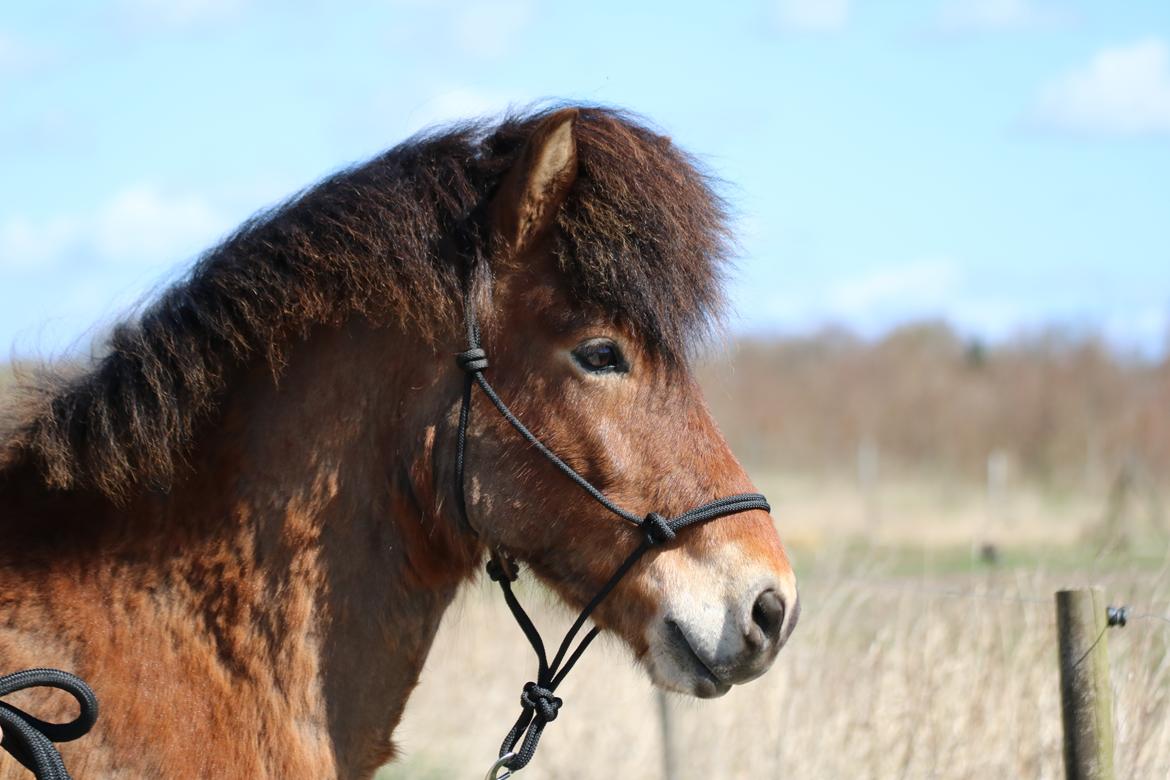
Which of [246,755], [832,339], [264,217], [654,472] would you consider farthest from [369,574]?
[832,339]

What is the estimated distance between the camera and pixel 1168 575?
441cm

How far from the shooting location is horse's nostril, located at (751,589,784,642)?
2934 mm

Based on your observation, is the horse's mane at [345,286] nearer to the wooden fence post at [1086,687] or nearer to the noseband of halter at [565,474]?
the noseband of halter at [565,474]

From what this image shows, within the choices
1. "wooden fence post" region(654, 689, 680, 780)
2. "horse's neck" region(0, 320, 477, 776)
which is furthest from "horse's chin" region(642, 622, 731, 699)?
"wooden fence post" region(654, 689, 680, 780)

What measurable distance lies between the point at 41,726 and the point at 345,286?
4.27 ft

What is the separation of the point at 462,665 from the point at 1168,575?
613 centimetres

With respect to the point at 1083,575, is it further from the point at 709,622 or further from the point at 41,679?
the point at 41,679

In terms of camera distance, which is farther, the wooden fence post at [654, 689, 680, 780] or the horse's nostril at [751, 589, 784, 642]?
the wooden fence post at [654, 689, 680, 780]

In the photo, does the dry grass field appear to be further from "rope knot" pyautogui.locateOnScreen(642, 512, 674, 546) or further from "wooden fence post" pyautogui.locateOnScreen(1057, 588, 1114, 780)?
"wooden fence post" pyautogui.locateOnScreen(1057, 588, 1114, 780)

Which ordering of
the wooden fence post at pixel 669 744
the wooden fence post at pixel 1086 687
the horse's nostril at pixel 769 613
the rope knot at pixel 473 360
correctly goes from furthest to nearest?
the wooden fence post at pixel 669 744 < the wooden fence post at pixel 1086 687 < the rope knot at pixel 473 360 < the horse's nostril at pixel 769 613

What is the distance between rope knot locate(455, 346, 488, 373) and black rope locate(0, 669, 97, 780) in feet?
3.94

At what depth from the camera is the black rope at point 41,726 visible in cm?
264

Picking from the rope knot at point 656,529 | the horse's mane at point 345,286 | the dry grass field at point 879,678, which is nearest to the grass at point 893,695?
the dry grass field at point 879,678

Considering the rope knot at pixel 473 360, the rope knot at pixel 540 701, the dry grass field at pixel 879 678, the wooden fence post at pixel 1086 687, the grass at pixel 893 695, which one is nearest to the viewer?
the rope knot at pixel 473 360
